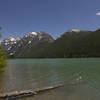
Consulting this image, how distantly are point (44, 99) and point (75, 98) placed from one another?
14.4 ft

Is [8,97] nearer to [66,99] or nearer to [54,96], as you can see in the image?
[54,96]

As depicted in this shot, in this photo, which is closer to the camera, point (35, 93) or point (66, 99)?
point (66, 99)

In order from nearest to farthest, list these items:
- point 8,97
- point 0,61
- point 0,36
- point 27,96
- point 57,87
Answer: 1. point 8,97
2. point 27,96
3. point 57,87
4. point 0,36
5. point 0,61

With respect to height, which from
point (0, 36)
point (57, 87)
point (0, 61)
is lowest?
point (57, 87)

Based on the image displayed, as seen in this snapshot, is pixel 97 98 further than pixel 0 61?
No

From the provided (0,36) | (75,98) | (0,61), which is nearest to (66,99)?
(75,98)

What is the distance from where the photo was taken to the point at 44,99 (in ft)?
60.4

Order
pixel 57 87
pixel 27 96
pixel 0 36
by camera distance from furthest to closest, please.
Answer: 1. pixel 0 36
2. pixel 57 87
3. pixel 27 96

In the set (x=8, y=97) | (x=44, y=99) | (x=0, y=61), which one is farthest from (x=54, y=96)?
(x=0, y=61)

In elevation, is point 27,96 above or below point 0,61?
below

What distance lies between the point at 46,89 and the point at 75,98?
6.06 m

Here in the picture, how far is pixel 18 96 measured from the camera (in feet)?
61.3

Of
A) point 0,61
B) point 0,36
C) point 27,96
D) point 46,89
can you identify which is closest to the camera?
point 27,96

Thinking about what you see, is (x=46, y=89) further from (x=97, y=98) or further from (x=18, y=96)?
(x=97, y=98)
